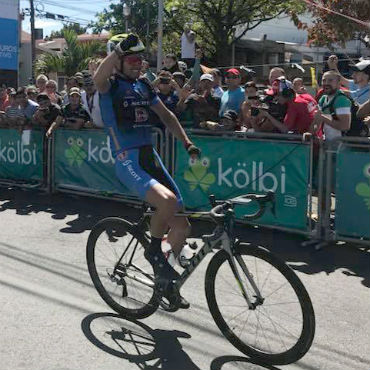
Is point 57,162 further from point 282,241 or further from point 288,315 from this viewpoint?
point 288,315

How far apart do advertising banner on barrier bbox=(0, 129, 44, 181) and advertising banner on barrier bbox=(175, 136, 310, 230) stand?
2989mm

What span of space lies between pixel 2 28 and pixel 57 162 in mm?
18097

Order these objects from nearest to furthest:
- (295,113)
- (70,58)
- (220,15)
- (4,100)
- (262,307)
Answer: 1. (262,307)
2. (295,113)
3. (4,100)
4. (70,58)
5. (220,15)

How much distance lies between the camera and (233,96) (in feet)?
26.7

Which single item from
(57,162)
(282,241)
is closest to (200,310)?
(282,241)

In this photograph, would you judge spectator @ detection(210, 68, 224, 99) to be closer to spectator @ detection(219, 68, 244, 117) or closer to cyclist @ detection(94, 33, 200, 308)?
spectator @ detection(219, 68, 244, 117)

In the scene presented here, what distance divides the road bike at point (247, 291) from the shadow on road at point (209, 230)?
6.40 ft

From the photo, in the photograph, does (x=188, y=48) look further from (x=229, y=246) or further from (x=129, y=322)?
(x=229, y=246)

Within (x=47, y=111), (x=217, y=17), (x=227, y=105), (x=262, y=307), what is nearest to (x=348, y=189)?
(x=227, y=105)

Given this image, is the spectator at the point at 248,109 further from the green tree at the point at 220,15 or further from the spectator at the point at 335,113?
the green tree at the point at 220,15

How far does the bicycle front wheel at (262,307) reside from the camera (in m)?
3.39

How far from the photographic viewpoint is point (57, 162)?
9211mm

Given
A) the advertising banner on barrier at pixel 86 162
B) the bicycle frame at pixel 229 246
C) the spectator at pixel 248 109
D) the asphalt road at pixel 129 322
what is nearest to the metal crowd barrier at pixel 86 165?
the advertising banner on barrier at pixel 86 162

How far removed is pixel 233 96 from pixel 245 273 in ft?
16.3
